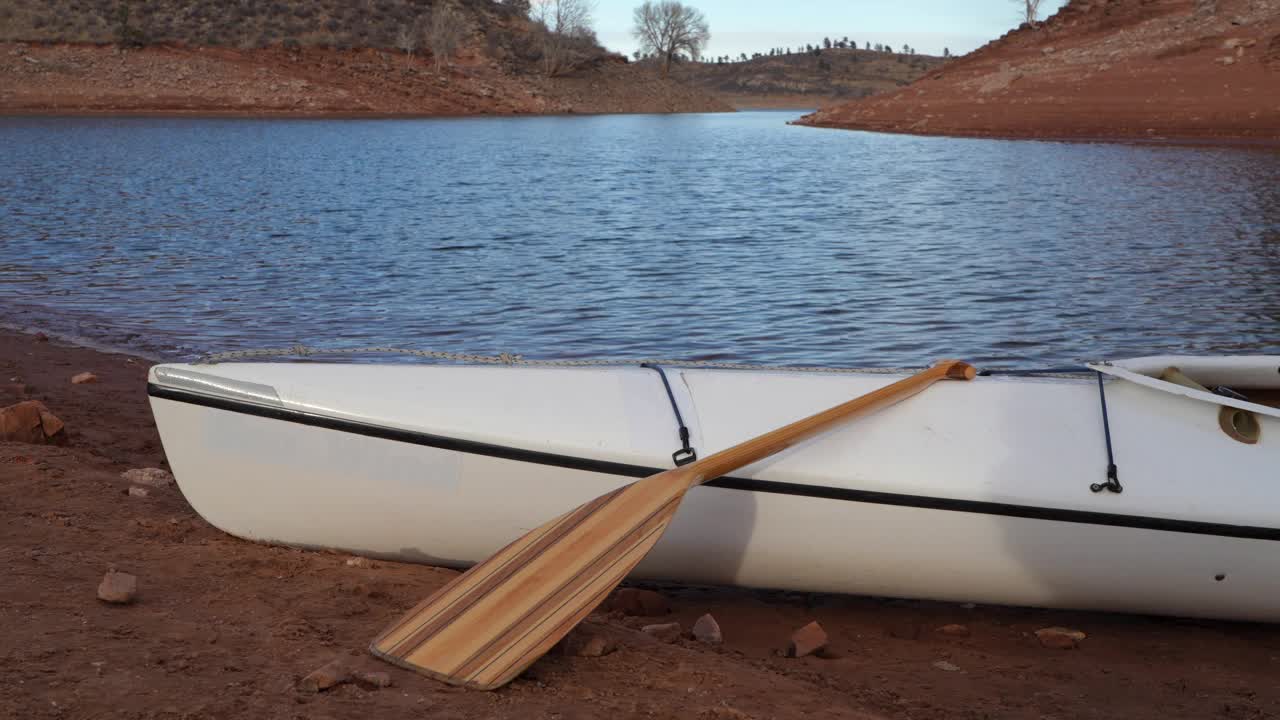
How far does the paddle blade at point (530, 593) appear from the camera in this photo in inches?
121

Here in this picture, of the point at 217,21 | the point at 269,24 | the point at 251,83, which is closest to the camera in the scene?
the point at 251,83

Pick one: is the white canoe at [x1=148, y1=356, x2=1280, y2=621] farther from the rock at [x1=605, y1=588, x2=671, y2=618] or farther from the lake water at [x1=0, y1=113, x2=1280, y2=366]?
the lake water at [x1=0, y1=113, x2=1280, y2=366]

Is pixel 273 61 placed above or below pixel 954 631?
above

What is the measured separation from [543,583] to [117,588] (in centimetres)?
128

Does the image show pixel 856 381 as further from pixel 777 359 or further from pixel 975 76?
pixel 975 76

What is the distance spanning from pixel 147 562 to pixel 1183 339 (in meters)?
8.15

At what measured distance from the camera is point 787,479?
3916 millimetres

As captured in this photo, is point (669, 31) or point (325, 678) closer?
point (325, 678)

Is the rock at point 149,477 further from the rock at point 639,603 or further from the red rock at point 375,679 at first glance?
the red rock at point 375,679

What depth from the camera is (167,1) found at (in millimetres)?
59438

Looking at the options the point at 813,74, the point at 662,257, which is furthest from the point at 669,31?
the point at 662,257

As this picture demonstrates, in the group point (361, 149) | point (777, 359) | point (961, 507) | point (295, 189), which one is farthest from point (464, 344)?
point (361, 149)

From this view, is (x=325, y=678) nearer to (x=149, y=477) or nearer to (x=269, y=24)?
(x=149, y=477)

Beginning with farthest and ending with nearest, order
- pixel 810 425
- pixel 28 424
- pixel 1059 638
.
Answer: pixel 28 424, pixel 1059 638, pixel 810 425
